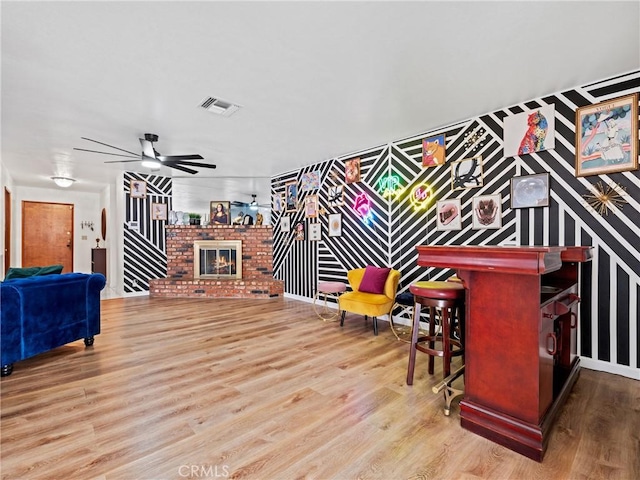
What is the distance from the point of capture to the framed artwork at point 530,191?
3039 millimetres

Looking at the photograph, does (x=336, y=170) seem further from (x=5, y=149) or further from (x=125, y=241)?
(x=5, y=149)

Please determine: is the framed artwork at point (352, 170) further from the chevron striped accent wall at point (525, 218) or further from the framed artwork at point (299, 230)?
the framed artwork at point (299, 230)

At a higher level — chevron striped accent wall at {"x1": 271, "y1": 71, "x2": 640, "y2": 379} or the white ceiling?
the white ceiling

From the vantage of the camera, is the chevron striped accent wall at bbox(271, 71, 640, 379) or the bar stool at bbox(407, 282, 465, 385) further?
the chevron striped accent wall at bbox(271, 71, 640, 379)

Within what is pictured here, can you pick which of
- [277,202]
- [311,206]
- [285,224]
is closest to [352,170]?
[311,206]

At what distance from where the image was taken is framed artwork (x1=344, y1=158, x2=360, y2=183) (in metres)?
4.94

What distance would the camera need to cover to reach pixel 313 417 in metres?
1.99

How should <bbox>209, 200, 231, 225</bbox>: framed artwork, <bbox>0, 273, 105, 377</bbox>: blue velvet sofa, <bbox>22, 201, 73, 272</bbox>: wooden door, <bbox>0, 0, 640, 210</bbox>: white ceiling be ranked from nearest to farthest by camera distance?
1. <bbox>0, 0, 640, 210</bbox>: white ceiling
2. <bbox>0, 273, 105, 377</bbox>: blue velvet sofa
3. <bbox>209, 200, 231, 225</bbox>: framed artwork
4. <bbox>22, 201, 73, 272</bbox>: wooden door

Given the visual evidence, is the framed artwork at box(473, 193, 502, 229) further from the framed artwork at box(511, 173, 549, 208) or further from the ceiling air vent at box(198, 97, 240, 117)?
the ceiling air vent at box(198, 97, 240, 117)

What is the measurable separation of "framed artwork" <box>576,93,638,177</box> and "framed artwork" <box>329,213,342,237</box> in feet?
10.5

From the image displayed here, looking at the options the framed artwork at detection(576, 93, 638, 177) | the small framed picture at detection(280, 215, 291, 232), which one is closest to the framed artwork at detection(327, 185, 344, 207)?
the small framed picture at detection(280, 215, 291, 232)

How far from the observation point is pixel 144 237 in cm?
667

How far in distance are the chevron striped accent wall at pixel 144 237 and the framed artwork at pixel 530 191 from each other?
6.68 meters

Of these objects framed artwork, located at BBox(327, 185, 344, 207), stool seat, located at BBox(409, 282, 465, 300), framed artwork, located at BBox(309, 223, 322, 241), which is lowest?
stool seat, located at BBox(409, 282, 465, 300)
